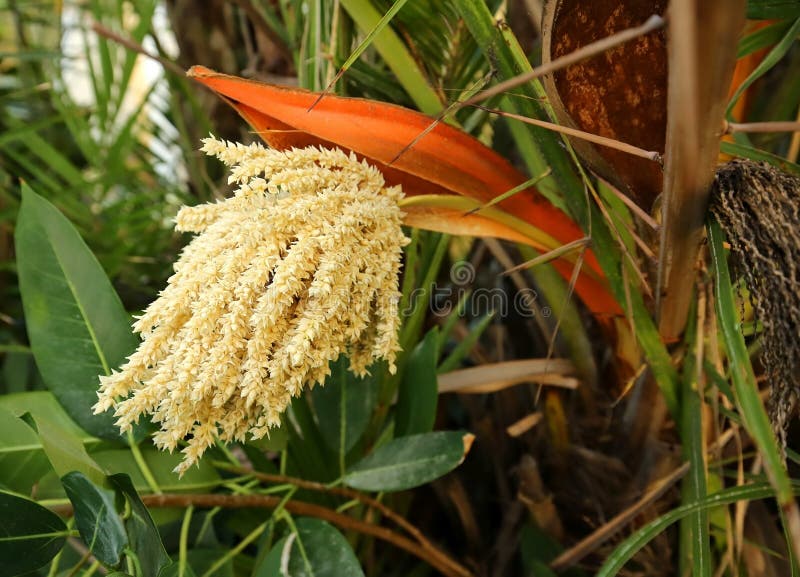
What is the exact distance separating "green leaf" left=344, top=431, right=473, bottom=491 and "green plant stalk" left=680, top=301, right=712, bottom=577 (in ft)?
0.54

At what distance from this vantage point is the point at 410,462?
1.75ft

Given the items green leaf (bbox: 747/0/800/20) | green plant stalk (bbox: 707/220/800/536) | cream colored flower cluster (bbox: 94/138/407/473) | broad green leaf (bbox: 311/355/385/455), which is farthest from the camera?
broad green leaf (bbox: 311/355/385/455)

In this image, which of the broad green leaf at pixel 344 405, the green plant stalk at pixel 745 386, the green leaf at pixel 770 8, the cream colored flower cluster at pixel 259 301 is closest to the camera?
the green plant stalk at pixel 745 386

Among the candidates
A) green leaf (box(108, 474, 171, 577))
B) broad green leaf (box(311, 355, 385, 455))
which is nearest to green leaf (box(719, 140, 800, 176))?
broad green leaf (box(311, 355, 385, 455))

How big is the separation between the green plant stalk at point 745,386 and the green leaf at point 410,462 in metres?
0.21

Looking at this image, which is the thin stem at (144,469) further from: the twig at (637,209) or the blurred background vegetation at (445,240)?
the twig at (637,209)

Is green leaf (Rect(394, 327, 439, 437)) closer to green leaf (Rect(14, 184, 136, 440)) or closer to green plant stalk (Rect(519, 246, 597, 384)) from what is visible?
green plant stalk (Rect(519, 246, 597, 384))

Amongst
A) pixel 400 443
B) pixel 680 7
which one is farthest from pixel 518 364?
pixel 680 7

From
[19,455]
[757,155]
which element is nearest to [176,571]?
[19,455]

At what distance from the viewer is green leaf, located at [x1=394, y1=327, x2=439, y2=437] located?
570 mm

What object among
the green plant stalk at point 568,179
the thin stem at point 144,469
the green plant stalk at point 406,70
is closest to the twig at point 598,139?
the green plant stalk at point 568,179

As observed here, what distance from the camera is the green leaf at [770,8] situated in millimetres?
500

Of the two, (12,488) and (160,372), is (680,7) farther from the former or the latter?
(12,488)

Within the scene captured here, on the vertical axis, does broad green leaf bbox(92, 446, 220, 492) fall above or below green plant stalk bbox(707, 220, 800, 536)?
below
